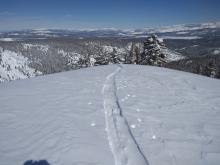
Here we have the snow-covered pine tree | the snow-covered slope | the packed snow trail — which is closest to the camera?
the packed snow trail

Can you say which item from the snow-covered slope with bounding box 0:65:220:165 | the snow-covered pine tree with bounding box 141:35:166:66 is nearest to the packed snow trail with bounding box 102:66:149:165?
the snow-covered slope with bounding box 0:65:220:165

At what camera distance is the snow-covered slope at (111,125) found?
5.80 m

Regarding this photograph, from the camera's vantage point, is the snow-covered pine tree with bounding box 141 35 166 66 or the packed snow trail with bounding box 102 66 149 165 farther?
the snow-covered pine tree with bounding box 141 35 166 66

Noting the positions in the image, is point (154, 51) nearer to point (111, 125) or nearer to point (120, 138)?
point (111, 125)

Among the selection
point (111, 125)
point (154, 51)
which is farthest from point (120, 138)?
point (154, 51)

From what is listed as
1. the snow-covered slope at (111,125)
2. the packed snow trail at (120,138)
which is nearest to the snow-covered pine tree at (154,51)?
the snow-covered slope at (111,125)

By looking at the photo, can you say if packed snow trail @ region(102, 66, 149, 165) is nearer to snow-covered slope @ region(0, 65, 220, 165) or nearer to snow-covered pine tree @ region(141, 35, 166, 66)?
snow-covered slope @ region(0, 65, 220, 165)

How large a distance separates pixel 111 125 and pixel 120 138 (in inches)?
36.0

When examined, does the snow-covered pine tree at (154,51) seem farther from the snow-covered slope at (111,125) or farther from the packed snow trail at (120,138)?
the packed snow trail at (120,138)

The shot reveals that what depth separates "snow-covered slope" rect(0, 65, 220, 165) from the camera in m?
5.80

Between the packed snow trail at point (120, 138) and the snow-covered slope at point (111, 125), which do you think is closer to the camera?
the packed snow trail at point (120, 138)

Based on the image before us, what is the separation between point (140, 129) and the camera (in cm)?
721

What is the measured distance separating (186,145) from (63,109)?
474 centimetres

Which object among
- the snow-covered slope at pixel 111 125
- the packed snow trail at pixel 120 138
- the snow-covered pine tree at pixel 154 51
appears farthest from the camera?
the snow-covered pine tree at pixel 154 51
